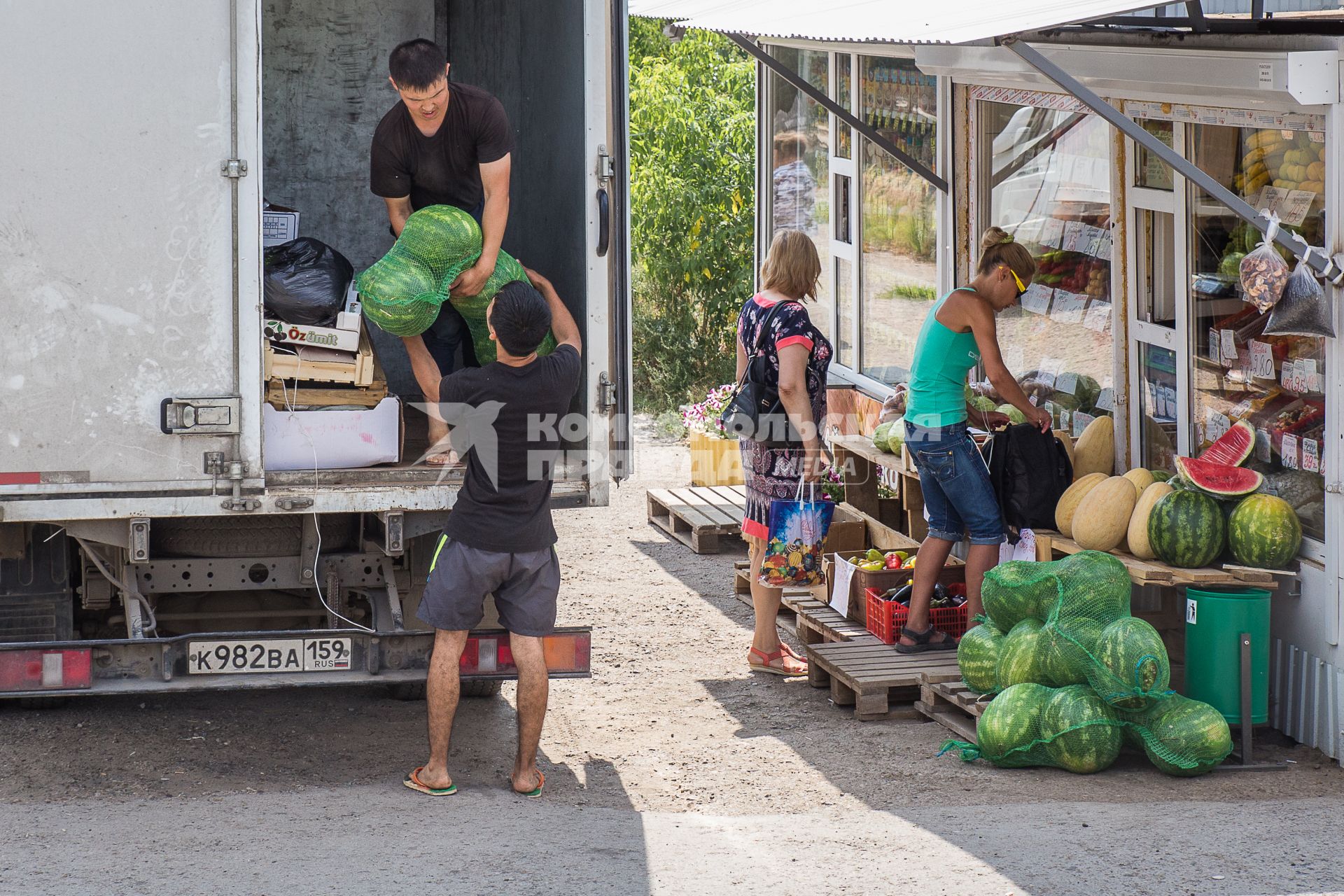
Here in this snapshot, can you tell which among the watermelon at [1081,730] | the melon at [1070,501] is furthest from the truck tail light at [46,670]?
the melon at [1070,501]

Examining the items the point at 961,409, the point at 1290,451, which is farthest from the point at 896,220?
the point at 1290,451

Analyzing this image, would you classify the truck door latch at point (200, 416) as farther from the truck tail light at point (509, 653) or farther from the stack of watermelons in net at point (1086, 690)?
the stack of watermelons in net at point (1086, 690)

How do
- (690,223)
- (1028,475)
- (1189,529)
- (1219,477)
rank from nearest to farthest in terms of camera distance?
(1189,529) → (1219,477) → (1028,475) → (690,223)

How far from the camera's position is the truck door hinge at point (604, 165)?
5500 mm

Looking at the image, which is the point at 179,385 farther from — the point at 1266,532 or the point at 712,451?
the point at 712,451

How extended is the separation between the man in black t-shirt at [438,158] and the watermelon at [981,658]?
211cm

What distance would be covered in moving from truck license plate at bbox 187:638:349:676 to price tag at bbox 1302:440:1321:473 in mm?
3447

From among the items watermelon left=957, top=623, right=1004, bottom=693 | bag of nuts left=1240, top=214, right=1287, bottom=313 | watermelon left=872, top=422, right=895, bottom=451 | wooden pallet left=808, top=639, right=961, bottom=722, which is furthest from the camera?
watermelon left=872, top=422, right=895, bottom=451

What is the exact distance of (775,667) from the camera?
276 inches

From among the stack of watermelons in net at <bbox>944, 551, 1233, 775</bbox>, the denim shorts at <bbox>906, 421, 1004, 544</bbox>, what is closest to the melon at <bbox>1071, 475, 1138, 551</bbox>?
the stack of watermelons in net at <bbox>944, 551, 1233, 775</bbox>

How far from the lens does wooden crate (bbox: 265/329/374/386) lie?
5477 mm

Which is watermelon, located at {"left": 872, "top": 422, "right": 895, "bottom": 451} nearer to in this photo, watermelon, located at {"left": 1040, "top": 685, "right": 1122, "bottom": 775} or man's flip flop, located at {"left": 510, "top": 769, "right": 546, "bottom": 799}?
watermelon, located at {"left": 1040, "top": 685, "right": 1122, "bottom": 775}

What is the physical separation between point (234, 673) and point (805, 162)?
21.0 feet

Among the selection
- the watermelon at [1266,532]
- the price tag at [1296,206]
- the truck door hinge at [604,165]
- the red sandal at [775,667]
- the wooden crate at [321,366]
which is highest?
the truck door hinge at [604,165]
